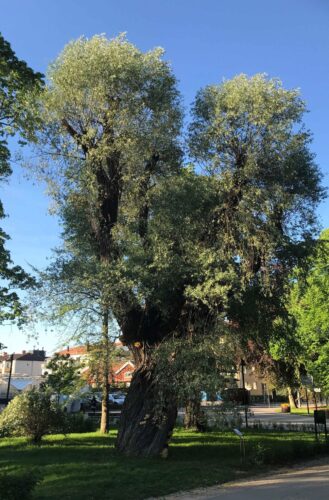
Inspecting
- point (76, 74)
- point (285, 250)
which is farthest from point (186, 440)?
point (76, 74)

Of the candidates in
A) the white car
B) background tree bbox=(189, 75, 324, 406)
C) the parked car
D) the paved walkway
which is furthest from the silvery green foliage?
the white car

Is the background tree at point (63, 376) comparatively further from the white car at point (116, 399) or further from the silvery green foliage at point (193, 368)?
the white car at point (116, 399)

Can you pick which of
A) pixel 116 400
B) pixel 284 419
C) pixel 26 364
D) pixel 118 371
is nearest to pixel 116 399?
pixel 116 400

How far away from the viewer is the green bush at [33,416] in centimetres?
1756

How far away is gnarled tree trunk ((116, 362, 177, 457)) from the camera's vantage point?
571 inches

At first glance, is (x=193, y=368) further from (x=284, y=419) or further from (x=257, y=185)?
(x=284, y=419)

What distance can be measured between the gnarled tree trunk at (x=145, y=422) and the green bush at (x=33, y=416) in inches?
137

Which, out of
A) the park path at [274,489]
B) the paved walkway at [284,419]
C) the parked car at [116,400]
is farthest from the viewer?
the parked car at [116,400]

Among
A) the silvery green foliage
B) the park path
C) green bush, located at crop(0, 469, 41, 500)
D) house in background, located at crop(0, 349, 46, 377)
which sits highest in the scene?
house in background, located at crop(0, 349, 46, 377)

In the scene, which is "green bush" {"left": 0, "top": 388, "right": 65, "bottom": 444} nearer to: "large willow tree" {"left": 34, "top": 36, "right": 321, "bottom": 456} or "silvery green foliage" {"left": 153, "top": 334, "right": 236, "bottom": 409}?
"large willow tree" {"left": 34, "top": 36, "right": 321, "bottom": 456}

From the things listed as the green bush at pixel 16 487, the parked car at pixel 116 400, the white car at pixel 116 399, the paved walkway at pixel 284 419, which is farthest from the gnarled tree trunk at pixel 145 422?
the white car at pixel 116 399

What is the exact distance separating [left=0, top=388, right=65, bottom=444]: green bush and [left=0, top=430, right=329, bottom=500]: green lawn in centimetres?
52

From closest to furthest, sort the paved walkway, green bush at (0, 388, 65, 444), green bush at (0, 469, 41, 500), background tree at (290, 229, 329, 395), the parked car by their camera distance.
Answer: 1. green bush at (0, 469, 41, 500)
2. green bush at (0, 388, 65, 444)
3. background tree at (290, 229, 329, 395)
4. the paved walkway
5. the parked car

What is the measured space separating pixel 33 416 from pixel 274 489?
1006 centimetres
